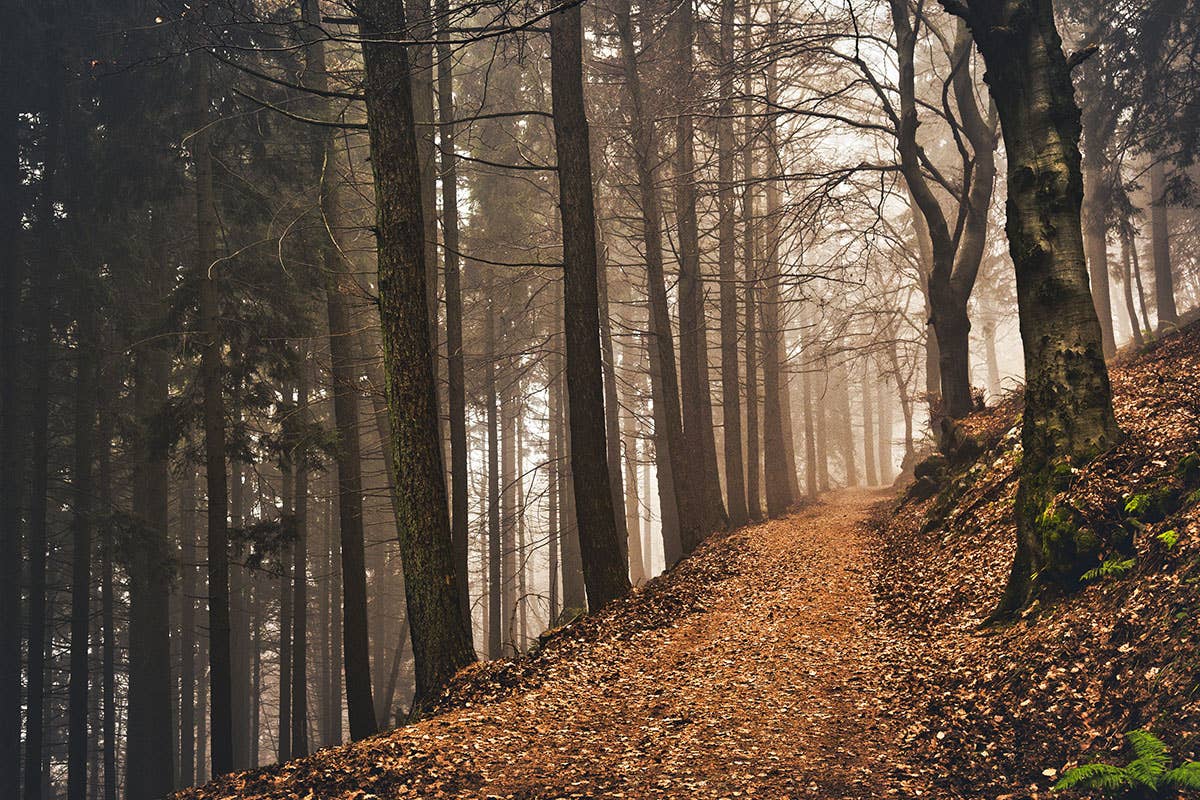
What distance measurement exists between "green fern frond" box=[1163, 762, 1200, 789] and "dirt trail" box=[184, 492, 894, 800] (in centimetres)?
149

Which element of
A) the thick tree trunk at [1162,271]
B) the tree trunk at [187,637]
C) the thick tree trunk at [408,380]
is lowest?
the tree trunk at [187,637]

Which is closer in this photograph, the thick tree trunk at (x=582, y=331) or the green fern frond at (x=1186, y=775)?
the green fern frond at (x=1186, y=775)

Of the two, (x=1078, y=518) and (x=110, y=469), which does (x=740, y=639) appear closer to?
(x=1078, y=518)

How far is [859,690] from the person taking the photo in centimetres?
589

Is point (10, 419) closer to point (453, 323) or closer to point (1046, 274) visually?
point (453, 323)

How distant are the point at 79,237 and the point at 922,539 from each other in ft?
51.2

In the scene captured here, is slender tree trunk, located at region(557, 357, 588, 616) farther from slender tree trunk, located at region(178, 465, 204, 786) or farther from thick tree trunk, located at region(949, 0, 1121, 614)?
thick tree trunk, located at region(949, 0, 1121, 614)

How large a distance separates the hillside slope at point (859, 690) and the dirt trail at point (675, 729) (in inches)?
0.8

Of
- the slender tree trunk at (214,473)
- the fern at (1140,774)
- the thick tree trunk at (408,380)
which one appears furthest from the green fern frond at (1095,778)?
the slender tree trunk at (214,473)

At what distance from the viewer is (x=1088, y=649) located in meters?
4.68

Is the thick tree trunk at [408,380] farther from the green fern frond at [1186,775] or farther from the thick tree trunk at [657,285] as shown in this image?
the thick tree trunk at [657,285]

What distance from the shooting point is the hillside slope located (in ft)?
14.0

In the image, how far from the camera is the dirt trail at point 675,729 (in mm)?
4656

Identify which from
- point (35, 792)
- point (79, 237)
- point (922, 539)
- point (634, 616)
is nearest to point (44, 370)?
point (79, 237)
